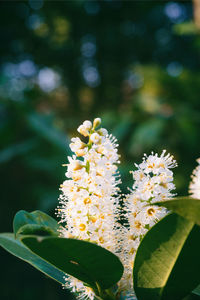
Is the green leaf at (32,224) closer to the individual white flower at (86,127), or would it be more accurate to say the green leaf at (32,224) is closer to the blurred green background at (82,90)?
the individual white flower at (86,127)

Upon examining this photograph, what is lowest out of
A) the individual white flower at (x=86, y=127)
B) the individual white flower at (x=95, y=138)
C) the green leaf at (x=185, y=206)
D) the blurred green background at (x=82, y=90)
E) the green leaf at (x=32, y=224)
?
the green leaf at (x=32, y=224)

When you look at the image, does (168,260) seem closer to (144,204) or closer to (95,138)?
(144,204)

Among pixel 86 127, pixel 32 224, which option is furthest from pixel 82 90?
pixel 32 224

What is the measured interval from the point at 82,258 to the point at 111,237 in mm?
147

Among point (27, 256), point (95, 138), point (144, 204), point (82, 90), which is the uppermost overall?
point (82, 90)

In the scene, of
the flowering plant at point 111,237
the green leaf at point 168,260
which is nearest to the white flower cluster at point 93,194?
the flowering plant at point 111,237

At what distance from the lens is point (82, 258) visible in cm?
67

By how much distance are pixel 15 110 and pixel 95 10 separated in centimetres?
682

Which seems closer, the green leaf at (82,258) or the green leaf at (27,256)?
the green leaf at (82,258)

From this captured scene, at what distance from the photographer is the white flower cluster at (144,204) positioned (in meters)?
0.77

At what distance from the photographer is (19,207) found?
5.49 metres

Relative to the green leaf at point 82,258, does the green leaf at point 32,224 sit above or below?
above

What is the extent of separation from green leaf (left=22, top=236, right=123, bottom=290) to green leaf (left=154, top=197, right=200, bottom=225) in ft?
0.54

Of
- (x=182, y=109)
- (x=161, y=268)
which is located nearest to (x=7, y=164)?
(x=182, y=109)
